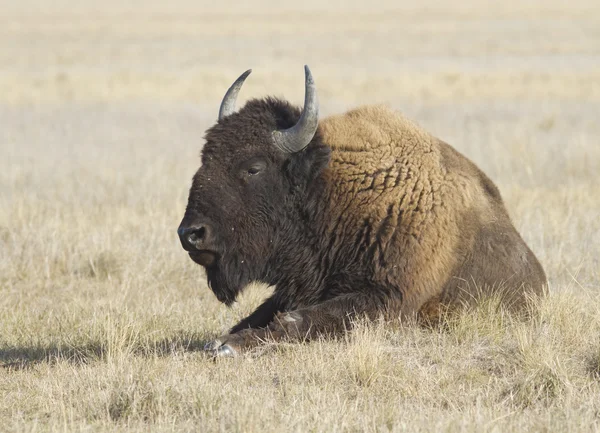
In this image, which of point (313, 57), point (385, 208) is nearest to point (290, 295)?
point (385, 208)

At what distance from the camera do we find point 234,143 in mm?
7246

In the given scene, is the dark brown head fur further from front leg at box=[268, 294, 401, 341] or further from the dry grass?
the dry grass

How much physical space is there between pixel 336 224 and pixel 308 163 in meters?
0.49

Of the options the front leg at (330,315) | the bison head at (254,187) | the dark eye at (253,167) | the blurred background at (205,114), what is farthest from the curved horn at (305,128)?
the blurred background at (205,114)

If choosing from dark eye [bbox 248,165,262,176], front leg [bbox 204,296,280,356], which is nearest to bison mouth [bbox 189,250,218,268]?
front leg [bbox 204,296,280,356]

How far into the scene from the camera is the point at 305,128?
7.14 metres

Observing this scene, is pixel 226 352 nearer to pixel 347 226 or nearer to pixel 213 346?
pixel 213 346

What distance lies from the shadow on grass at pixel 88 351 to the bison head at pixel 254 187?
0.54 metres

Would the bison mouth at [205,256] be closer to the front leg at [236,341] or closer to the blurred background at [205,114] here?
the front leg at [236,341]

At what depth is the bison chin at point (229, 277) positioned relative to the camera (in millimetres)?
7211

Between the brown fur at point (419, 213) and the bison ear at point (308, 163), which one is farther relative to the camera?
the bison ear at point (308, 163)

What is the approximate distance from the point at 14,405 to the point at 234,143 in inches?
98.3

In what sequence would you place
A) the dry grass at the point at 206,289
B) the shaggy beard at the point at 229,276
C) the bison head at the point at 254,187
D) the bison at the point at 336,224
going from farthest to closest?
the shaggy beard at the point at 229,276 → the bison head at the point at 254,187 → the bison at the point at 336,224 → the dry grass at the point at 206,289

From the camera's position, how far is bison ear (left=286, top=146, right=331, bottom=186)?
23.8 ft
